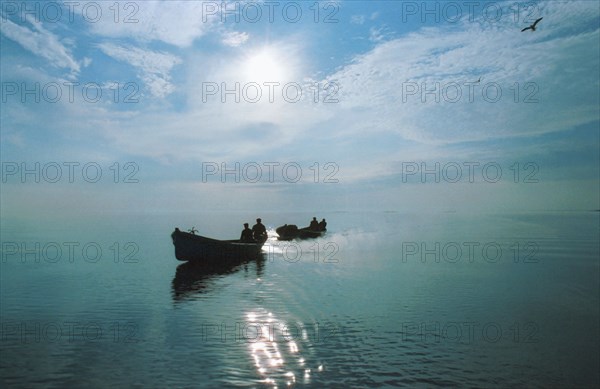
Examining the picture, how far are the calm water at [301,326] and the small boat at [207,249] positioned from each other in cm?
Answer: 166

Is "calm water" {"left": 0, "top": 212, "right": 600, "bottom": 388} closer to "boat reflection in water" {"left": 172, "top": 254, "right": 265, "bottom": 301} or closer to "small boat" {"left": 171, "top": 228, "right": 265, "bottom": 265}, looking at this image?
"boat reflection in water" {"left": 172, "top": 254, "right": 265, "bottom": 301}

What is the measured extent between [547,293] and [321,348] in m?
16.7

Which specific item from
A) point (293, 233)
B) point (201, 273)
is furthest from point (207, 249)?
point (293, 233)

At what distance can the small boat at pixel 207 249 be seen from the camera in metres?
31.5

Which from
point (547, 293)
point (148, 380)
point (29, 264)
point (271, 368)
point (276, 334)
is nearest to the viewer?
point (148, 380)

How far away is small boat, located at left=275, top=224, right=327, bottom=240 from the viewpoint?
6209 centimetres

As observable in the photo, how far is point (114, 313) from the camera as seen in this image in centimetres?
1819

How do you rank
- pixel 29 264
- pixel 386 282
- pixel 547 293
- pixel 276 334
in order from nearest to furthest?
pixel 276 334, pixel 547 293, pixel 386 282, pixel 29 264

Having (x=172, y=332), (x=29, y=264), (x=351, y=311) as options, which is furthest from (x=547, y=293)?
(x=29, y=264)

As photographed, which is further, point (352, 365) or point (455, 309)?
point (455, 309)

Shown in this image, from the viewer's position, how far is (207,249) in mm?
32531

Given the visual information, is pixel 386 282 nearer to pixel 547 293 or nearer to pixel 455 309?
pixel 455 309

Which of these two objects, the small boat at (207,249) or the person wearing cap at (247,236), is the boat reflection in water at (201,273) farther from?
the person wearing cap at (247,236)

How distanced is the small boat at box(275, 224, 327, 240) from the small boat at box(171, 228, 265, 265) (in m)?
25.8
